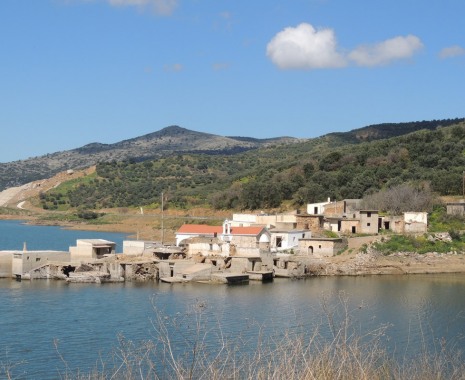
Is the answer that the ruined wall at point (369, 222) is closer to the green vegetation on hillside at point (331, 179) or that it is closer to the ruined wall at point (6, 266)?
the green vegetation on hillside at point (331, 179)

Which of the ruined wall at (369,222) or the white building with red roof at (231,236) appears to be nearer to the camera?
the white building with red roof at (231,236)

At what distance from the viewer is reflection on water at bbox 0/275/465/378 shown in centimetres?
2480

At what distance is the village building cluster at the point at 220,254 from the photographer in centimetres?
4244

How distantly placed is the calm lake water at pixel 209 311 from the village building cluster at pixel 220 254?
1453 mm

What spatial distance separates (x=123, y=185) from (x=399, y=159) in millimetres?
50714

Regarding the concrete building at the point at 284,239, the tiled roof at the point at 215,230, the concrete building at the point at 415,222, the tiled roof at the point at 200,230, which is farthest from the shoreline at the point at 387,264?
the tiled roof at the point at 200,230

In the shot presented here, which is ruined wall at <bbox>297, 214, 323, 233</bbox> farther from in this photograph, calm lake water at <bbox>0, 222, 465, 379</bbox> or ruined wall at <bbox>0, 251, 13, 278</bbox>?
ruined wall at <bbox>0, 251, 13, 278</bbox>

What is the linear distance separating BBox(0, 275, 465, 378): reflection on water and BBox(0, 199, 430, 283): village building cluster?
5.07ft

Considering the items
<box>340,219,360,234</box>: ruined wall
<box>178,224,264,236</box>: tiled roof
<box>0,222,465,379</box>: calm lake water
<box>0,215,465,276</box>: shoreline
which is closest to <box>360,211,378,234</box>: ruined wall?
<box>340,219,360,234</box>: ruined wall

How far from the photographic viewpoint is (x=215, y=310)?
31.2 m

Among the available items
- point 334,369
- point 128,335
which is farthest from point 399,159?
point 334,369

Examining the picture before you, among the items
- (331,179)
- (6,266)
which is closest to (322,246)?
(6,266)

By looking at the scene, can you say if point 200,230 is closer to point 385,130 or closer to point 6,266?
point 6,266

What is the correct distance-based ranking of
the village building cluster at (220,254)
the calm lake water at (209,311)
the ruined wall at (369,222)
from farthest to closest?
the ruined wall at (369,222) < the village building cluster at (220,254) < the calm lake water at (209,311)
